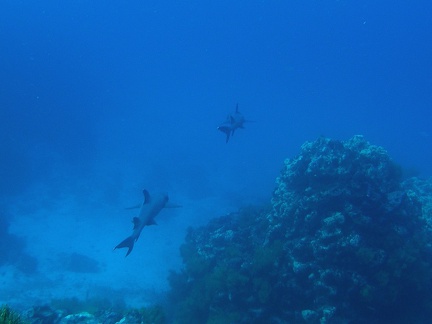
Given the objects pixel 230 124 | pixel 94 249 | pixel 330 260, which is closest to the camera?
pixel 330 260

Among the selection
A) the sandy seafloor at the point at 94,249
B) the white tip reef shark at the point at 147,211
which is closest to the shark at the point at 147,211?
the white tip reef shark at the point at 147,211

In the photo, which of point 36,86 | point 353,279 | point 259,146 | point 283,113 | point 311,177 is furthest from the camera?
point 283,113

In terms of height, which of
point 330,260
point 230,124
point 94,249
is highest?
point 94,249

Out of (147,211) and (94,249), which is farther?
(94,249)

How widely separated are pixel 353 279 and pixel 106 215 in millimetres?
22379

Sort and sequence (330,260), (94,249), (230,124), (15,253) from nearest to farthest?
1. (330,260)
2. (230,124)
3. (15,253)
4. (94,249)

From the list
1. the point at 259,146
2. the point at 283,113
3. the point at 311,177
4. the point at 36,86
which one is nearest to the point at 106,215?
the point at 311,177

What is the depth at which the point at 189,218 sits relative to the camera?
27.0 meters

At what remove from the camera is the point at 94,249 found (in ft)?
75.5

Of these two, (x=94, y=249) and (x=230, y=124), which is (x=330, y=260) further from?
(x=94, y=249)

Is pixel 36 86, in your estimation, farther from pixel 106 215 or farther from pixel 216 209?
pixel 216 209

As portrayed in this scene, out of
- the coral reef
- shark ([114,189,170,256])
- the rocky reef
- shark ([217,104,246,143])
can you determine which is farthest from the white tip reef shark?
the coral reef

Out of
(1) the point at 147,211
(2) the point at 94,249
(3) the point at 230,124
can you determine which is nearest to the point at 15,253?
(2) the point at 94,249

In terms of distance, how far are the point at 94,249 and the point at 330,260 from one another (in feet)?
58.9
